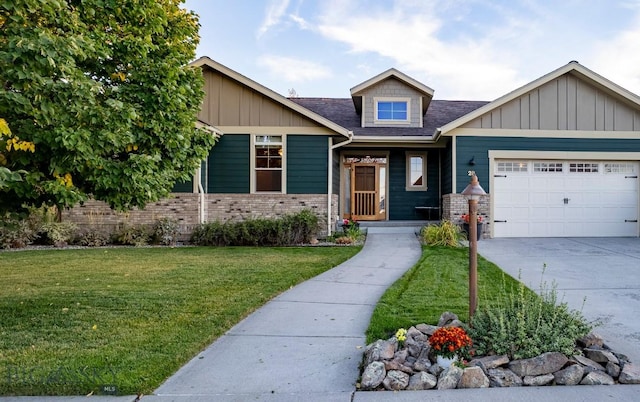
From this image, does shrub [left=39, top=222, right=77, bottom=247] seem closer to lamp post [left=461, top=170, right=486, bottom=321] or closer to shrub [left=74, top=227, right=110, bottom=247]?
shrub [left=74, top=227, right=110, bottom=247]

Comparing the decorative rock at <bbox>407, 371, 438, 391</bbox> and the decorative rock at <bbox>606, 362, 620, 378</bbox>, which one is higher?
the decorative rock at <bbox>606, 362, 620, 378</bbox>

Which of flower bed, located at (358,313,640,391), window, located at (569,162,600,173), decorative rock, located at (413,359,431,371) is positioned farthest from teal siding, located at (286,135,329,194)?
decorative rock, located at (413,359,431,371)

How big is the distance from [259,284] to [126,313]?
1981 mm

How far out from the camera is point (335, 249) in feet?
32.8

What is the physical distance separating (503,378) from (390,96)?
1265 cm

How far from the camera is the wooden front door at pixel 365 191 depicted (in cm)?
1446

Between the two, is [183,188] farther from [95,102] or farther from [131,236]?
[95,102]

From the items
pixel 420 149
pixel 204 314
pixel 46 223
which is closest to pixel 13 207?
pixel 204 314

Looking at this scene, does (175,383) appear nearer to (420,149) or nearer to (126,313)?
(126,313)

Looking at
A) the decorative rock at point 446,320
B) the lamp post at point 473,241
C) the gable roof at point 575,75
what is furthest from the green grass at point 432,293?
the gable roof at point 575,75

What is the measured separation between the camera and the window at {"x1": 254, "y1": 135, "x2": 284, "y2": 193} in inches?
465

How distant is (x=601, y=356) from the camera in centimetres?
309

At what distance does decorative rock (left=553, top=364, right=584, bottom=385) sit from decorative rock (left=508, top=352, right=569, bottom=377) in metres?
0.05

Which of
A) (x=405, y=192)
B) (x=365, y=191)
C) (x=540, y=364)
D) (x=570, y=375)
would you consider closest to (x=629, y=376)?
(x=570, y=375)
